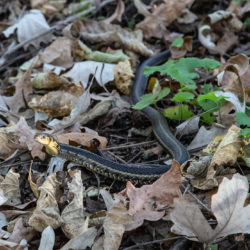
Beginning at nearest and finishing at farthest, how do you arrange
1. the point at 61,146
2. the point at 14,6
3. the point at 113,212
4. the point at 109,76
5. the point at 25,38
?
the point at 113,212, the point at 61,146, the point at 109,76, the point at 25,38, the point at 14,6

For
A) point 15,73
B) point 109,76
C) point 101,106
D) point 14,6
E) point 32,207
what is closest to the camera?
point 32,207

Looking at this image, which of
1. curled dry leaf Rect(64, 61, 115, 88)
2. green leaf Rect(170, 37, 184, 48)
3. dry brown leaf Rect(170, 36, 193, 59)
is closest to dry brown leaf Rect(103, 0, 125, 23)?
dry brown leaf Rect(170, 36, 193, 59)

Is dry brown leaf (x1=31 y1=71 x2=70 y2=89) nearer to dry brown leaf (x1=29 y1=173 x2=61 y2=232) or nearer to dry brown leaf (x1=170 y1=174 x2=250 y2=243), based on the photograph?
dry brown leaf (x1=29 y1=173 x2=61 y2=232)

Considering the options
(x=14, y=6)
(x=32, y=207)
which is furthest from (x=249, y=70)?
(x=14, y=6)

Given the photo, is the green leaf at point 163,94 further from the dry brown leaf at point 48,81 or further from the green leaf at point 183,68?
the dry brown leaf at point 48,81

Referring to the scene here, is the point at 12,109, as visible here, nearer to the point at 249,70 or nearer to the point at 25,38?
the point at 25,38

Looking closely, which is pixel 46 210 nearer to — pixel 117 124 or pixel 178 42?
pixel 117 124
